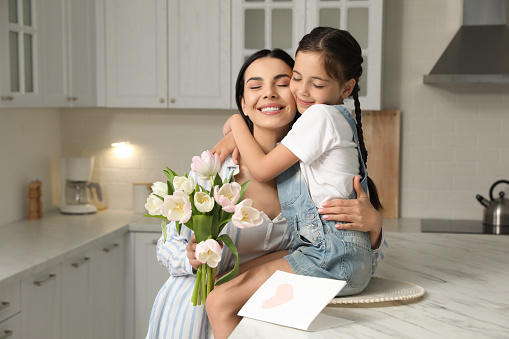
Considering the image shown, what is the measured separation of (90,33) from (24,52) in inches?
28.4

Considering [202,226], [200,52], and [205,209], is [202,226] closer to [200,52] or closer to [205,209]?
[205,209]

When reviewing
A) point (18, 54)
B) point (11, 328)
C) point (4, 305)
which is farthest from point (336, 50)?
point (18, 54)

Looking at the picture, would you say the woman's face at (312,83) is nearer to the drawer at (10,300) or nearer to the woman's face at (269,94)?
the woman's face at (269,94)

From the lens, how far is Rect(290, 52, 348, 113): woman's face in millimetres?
1715

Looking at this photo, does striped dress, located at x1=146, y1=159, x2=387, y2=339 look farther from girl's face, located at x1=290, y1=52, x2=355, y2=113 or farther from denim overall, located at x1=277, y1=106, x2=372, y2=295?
girl's face, located at x1=290, y1=52, x2=355, y2=113

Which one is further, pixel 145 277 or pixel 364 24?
pixel 145 277

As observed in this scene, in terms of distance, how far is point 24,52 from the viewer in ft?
10.6

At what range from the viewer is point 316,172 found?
1684 millimetres

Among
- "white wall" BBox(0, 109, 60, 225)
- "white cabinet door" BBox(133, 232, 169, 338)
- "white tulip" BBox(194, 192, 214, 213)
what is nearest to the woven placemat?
"white tulip" BBox(194, 192, 214, 213)

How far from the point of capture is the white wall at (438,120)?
13.0 ft

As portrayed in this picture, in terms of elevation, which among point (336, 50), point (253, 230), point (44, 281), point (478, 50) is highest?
point (478, 50)

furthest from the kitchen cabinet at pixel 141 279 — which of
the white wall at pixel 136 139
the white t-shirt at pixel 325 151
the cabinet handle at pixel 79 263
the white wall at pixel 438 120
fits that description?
the white t-shirt at pixel 325 151

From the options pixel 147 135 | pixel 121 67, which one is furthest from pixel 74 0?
pixel 147 135

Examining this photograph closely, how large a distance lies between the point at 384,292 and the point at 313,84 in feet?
1.92
